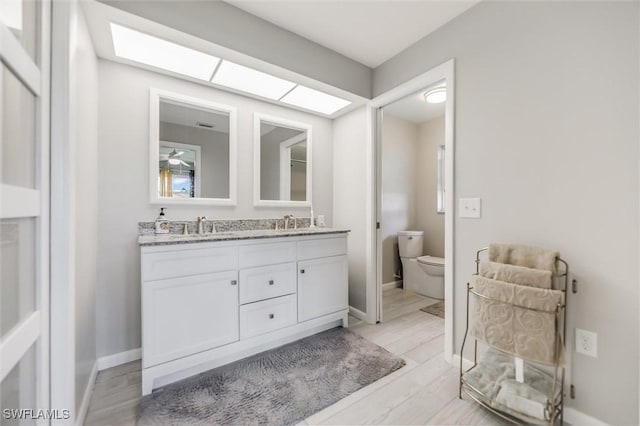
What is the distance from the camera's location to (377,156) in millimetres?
2590

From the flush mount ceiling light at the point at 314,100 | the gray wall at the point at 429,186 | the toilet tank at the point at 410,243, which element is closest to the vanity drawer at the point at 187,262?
the flush mount ceiling light at the point at 314,100

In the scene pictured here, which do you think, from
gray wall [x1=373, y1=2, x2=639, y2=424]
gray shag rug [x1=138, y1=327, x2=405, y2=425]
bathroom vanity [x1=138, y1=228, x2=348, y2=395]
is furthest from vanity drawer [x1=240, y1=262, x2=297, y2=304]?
gray wall [x1=373, y1=2, x2=639, y2=424]

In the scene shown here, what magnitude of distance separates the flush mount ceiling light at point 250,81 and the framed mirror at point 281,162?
227 millimetres

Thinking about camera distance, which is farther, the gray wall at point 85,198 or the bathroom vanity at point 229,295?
the bathroom vanity at point 229,295

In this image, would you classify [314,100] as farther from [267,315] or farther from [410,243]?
[410,243]

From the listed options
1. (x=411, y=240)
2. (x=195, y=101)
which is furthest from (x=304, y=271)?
(x=411, y=240)

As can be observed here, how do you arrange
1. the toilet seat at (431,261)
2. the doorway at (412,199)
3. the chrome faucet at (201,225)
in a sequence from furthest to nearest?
the doorway at (412,199) < the toilet seat at (431,261) < the chrome faucet at (201,225)

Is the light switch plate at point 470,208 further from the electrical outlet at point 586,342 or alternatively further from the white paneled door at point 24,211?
the white paneled door at point 24,211

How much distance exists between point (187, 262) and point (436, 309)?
8.50 ft

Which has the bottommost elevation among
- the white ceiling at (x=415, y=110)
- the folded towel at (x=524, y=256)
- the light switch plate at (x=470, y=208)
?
the folded towel at (x=524, y=256)

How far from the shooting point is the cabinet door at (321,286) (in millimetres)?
2188

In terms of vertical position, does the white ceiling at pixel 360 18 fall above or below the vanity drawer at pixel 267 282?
above

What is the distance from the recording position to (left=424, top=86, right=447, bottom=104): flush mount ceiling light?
2.76m

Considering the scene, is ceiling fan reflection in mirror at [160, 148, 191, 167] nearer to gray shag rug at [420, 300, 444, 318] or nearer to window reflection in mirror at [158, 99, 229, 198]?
window reflection in mirror at [158, 99, 229, 198]
